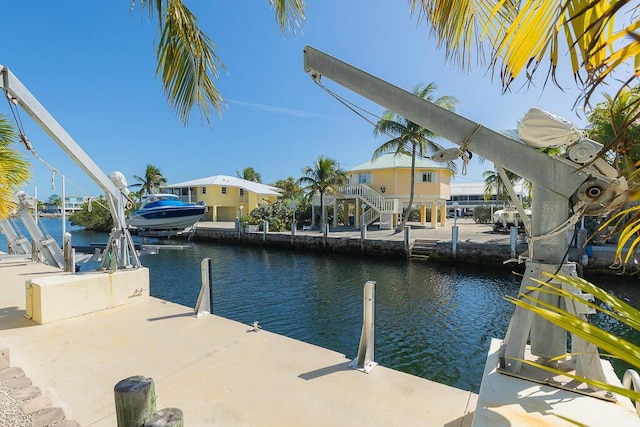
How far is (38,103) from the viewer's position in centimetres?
497

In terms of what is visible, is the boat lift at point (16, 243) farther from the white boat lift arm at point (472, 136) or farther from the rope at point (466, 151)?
the rope at point (466, 151)

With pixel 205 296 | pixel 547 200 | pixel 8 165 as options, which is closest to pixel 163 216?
pixel 8 165

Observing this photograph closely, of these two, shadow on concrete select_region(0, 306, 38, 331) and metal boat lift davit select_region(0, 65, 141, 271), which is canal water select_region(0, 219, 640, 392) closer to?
metal boat lift davit select_region(0, 65, 141, 271)

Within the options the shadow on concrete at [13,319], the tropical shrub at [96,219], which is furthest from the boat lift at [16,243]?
the tropical shrub at [96,219]

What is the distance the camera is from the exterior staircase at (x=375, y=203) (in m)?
24.6

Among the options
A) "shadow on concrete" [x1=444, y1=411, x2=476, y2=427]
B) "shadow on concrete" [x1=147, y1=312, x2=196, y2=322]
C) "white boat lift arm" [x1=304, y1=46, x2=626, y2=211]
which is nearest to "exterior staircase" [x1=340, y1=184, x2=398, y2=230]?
"shadow on concrete" [x1=147, y1=312, x2=196, y2=322]

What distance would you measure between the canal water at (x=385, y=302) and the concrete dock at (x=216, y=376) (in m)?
3.42

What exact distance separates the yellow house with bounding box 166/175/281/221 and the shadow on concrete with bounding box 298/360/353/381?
33349 millimetres

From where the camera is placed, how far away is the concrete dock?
2830 millimetres

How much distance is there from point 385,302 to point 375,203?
1517 cm

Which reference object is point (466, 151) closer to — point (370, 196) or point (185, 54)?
point (185, 54)

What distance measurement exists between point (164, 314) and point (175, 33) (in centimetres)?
417

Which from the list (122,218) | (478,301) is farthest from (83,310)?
(478,301)

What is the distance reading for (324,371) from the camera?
11.6ft
